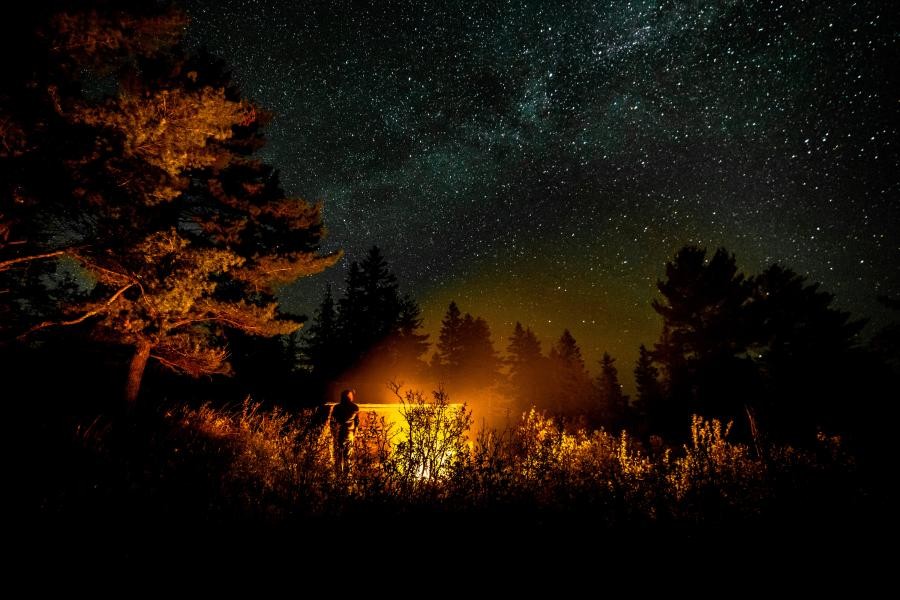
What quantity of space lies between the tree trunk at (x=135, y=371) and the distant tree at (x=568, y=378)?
39380 millimetres

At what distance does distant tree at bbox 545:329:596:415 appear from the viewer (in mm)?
43278

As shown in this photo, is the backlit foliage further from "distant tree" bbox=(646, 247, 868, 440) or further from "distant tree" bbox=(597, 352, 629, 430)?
"distant tree" bbox=(597, 352, 629, 430)

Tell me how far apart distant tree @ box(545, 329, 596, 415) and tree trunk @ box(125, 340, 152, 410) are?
39380mm

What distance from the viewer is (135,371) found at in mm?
8070

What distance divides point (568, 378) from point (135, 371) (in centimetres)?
4382

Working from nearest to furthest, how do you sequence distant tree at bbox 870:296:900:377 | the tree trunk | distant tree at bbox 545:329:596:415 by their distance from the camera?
the tree trunk < distant tree at bbox 870:296:900:377 < distant tree at bbox 545:329:596:415

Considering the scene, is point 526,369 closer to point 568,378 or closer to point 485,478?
point 568,378

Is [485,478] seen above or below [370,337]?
below

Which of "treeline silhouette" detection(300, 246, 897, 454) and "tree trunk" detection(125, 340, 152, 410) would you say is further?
"treeline silhouette" detection(300, 246, 897, 454)

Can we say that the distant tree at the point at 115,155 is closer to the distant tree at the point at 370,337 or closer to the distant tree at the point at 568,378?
the distant tree at the point at 370,337

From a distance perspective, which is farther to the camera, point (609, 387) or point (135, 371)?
point (609, 387)

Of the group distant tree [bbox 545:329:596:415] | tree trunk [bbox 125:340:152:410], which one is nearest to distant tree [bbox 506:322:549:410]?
distant tree [bbox 545:329:596:415]

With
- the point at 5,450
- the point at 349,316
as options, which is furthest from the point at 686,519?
the point at 349,316

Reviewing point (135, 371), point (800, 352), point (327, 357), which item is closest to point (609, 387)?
point (800, 352)
